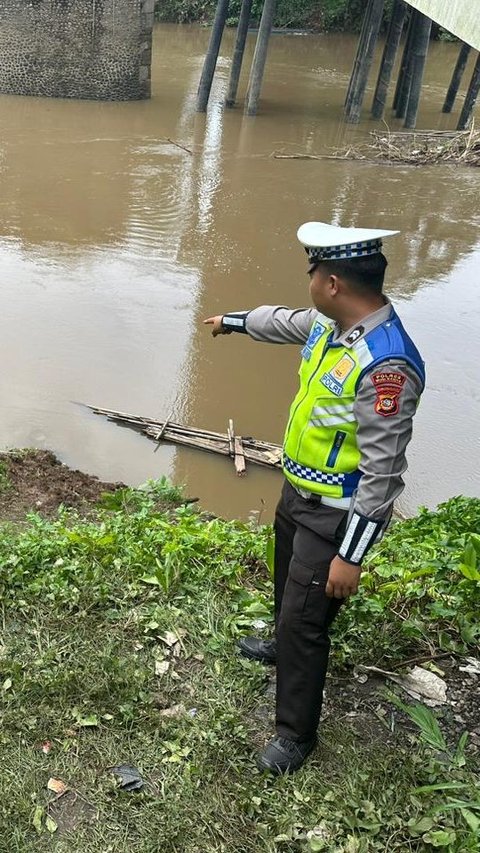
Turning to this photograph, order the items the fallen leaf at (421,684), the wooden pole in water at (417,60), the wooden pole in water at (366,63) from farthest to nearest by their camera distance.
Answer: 1. the wooden pole in water at (366,63)
2. the wooden pole in water at (417,60)
3. the fallen leaf at (421,684)

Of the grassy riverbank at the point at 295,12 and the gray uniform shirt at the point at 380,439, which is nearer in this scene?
the gray uniform shirt at the point at 380,439

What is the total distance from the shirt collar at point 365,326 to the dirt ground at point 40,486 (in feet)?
11.4

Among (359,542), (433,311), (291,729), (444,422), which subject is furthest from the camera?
(433,311)

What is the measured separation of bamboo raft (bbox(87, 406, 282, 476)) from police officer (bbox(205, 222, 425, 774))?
12.6ft

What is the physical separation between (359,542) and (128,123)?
16543 mm

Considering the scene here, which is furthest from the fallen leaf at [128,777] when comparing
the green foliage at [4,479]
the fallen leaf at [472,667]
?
the green foliage at [4,479]

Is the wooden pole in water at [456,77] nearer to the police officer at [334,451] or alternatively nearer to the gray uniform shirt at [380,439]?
the police officer at [334,451]

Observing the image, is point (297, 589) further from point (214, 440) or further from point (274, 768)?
point (214, 440)

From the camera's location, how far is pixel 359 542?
226 centimetres

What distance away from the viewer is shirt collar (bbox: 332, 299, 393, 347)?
2.30 m

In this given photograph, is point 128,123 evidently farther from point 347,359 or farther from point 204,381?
point 347,359

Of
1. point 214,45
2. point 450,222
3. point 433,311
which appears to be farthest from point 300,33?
point 433,311

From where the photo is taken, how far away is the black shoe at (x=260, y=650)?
302cm

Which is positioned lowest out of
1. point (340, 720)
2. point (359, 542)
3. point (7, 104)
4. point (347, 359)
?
point (7, 104)
